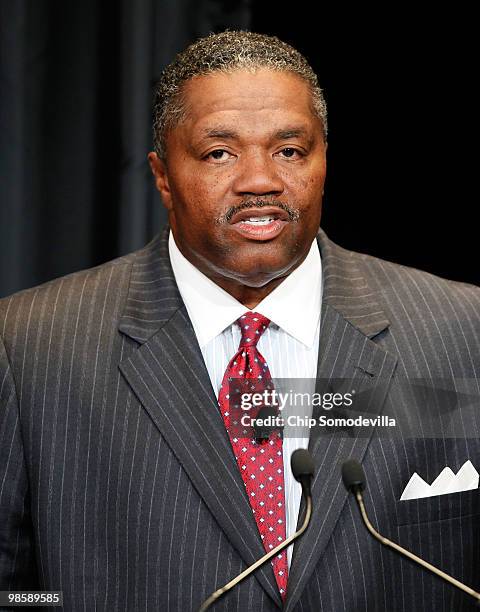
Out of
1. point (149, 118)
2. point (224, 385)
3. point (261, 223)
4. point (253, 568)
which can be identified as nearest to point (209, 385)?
point (224, 385)

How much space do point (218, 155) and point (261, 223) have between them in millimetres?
140

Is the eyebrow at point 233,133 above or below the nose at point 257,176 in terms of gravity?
above

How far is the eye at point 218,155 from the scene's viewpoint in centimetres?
186

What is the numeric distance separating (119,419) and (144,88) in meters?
0.92

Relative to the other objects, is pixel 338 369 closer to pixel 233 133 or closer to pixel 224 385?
pixel 224 385

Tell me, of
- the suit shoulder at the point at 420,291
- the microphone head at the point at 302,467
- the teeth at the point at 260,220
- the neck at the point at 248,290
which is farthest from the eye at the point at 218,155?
the microphone head at the point at 302,467

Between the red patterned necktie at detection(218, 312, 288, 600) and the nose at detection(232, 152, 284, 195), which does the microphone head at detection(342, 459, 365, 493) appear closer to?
the red patterned necktie at detection(218, 312, 288, 600)

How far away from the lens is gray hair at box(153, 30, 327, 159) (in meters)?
1.89

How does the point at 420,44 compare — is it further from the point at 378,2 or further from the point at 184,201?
the point at 184,201

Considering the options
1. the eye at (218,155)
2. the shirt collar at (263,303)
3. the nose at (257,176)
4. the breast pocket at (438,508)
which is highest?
the eye at (218,155)

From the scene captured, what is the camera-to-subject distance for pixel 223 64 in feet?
6.18

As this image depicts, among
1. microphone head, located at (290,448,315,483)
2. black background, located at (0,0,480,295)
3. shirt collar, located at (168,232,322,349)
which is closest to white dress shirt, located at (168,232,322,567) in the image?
shirt collar, located at (168,232,322,349)

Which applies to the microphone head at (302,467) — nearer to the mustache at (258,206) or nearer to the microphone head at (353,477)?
A: the microphone head at (353,477)

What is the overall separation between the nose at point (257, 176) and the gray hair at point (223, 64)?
0.53 ft
